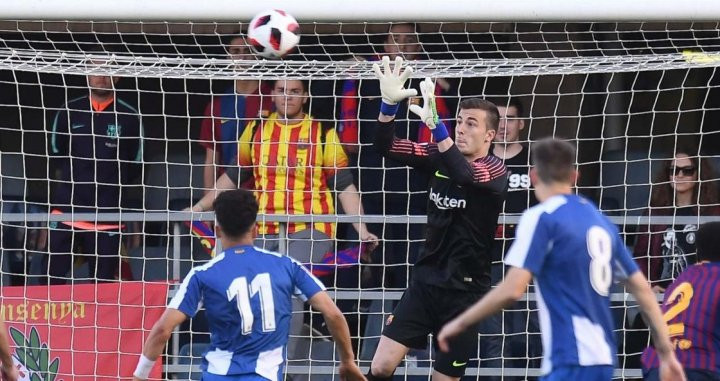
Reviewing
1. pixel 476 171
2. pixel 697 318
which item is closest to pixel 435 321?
pixel 476 171

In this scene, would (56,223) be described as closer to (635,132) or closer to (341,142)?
(341,142)

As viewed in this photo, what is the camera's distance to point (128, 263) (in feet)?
29.7

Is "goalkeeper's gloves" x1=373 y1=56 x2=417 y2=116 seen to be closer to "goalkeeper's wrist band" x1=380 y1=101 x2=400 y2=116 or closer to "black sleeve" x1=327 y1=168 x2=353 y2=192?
"goalkeeper's wrist band" x1=380 y1=101 x2=400 y2=116

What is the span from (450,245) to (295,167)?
188cm

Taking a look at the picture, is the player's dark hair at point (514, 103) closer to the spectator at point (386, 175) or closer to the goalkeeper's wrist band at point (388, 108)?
the spectator at point (386, 175)

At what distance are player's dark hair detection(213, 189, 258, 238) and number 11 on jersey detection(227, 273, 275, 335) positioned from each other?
22 centimetres

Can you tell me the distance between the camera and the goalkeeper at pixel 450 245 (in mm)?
6957

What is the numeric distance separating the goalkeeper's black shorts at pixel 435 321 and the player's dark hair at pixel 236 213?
150cm

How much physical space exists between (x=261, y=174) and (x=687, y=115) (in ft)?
11.5

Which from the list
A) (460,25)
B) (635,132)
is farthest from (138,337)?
(635,132)

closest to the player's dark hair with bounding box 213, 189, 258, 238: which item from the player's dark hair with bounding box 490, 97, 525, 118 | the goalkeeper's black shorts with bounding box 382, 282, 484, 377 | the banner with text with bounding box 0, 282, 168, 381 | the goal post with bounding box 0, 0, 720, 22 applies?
the goalkeeper's black shorts with bounding box 382, 282, 484, 377

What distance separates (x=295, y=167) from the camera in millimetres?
8594

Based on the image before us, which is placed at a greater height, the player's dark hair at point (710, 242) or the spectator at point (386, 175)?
the spectator at point (386, 175)

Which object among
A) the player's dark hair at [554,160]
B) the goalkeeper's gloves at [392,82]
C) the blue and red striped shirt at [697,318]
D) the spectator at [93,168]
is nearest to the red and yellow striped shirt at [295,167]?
the spectator at [93,168]
